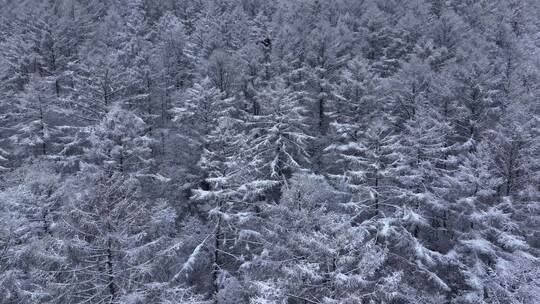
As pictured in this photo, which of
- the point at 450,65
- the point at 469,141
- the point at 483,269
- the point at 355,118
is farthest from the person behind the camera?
the point at 450,65

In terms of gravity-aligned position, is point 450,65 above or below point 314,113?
above

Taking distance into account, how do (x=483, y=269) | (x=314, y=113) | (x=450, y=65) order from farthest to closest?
1. (x=314, y=113)
2. (x=450, y=65)
3. (x=483, y=269)

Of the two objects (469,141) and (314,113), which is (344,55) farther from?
(469,141)

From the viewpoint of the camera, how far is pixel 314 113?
42.9 meters

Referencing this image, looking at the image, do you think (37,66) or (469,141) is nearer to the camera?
(469,141)

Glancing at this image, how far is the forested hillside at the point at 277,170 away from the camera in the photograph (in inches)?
797

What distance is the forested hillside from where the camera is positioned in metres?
20.2

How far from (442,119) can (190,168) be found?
62.7 feet

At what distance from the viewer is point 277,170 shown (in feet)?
103

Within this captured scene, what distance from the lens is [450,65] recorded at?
3684 cm

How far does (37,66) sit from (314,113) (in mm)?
31426

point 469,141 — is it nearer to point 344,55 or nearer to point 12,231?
point 344,55

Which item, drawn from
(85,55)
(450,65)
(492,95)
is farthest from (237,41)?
(492,95)

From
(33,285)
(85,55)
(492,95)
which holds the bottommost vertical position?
(33,285)
